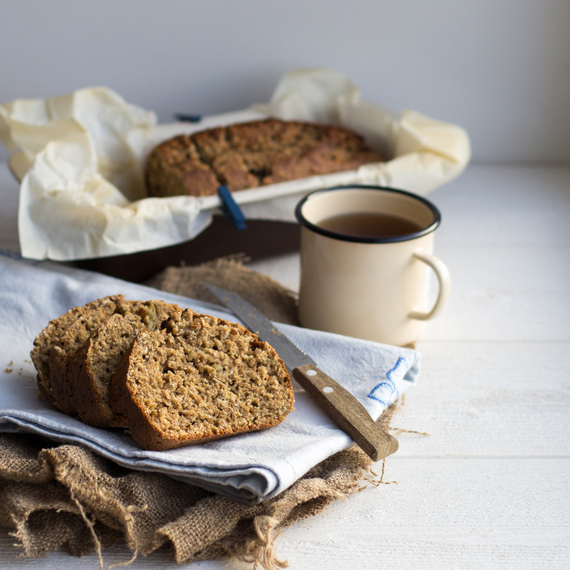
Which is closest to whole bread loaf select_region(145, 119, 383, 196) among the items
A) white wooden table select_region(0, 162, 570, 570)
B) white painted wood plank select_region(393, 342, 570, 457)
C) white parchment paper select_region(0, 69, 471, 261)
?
white parchment paper select_region(0, 69, 471, 261)

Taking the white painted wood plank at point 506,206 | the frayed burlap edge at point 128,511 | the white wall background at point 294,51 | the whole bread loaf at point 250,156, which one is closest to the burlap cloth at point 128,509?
the frayed burlap edge at point 128,511

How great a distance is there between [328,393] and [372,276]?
11.8 inches

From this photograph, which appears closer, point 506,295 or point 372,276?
point 372,276

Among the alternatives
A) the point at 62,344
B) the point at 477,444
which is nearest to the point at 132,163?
the point at 62,344

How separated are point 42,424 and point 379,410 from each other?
0.55 meters

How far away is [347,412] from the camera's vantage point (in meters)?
1.01

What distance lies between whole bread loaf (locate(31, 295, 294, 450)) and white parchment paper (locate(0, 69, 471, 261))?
421 mm

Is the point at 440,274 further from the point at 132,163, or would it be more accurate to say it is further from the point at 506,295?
the point at 132,163

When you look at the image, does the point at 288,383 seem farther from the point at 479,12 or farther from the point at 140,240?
the point at 479,12

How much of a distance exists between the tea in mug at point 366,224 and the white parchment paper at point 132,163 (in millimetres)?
249

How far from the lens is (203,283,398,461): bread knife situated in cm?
96

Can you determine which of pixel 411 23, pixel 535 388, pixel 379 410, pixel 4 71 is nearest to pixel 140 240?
pixel 379 410

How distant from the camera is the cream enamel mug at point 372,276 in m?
1.24

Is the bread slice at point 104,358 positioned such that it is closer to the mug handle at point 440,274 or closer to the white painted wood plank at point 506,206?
the mug handle at point 440,274
